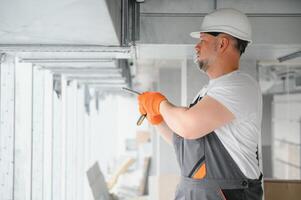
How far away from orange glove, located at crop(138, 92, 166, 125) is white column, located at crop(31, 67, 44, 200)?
1224mm

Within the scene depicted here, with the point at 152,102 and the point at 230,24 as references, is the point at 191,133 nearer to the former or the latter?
the point at 152,102

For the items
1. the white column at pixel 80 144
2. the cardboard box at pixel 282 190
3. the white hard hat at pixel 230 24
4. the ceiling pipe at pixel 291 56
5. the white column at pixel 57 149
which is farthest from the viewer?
the white column at pixel 80 144

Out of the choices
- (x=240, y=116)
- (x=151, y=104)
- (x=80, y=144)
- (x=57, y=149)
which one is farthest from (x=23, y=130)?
(x=80, y=144)

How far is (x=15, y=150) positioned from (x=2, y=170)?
0.15m

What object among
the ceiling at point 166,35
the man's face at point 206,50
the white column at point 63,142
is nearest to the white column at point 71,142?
the white column at point 63,142

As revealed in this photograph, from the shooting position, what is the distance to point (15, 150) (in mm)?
2244

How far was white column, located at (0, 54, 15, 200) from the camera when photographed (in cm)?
213

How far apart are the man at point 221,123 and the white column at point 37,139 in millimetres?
1390

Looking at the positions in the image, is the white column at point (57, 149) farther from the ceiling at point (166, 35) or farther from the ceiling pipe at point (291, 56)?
the ceiling pipe at point (291, 56)

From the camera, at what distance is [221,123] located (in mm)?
1408

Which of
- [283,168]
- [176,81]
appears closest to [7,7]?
[176,81]

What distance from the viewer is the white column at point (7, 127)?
2.13 m

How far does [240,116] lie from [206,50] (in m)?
0.33

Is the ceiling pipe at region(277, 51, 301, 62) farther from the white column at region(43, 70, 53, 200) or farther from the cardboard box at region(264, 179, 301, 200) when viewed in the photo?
the white column at region(43, 70, 53, 200)
